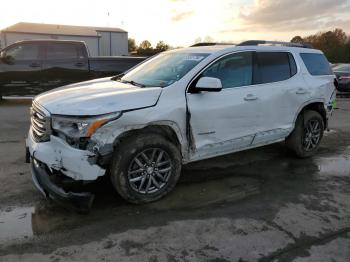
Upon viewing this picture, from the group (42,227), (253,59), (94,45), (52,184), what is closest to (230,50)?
(253,59)

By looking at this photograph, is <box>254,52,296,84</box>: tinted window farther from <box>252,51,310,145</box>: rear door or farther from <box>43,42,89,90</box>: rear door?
<box>43,42,89,90</box>: rear door

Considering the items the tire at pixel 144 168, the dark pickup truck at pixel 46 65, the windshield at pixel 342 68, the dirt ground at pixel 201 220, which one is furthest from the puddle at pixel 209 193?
the windshield at pixel 342 68

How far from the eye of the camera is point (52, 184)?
13.9 ft

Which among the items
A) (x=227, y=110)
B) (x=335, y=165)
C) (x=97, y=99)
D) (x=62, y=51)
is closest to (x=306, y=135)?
(x=335, y=165)

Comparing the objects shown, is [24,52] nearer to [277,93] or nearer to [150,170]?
[277,93]

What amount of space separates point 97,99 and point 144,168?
3.04ft

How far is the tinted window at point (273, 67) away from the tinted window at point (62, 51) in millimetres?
8259

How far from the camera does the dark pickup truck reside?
1252cm

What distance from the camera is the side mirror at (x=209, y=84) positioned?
16.1 feet

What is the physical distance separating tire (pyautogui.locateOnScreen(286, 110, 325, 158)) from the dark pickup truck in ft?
24.7

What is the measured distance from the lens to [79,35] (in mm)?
45000

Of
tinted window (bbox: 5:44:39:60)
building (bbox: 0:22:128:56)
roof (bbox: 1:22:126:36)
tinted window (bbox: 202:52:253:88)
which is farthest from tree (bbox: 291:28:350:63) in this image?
tinted window (bbox: 202:52:253:88)

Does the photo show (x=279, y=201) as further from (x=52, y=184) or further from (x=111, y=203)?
(x=52, y=184)

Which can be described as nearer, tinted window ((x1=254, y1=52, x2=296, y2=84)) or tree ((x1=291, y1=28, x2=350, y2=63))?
tinted window ((x1=254, y1=52, x2=296, y2=84))
